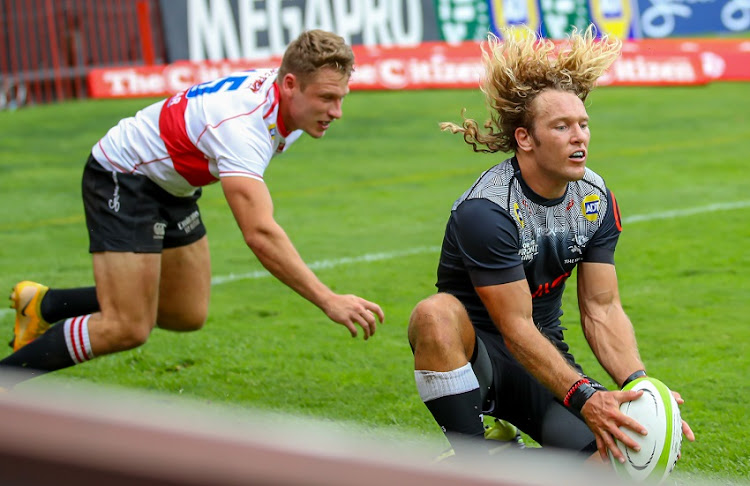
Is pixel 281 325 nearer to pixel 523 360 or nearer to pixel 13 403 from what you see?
pixel 523 360

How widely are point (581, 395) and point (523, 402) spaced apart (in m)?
0.40

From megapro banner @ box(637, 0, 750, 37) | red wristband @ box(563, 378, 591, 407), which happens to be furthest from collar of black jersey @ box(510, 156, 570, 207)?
megapro banner @ box(637, 0, 750, 37)

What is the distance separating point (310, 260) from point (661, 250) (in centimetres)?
262

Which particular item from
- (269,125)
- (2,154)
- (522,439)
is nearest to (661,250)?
(522,439)

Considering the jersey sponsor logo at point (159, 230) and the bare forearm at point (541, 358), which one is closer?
the bare forearm at point (541, 358)

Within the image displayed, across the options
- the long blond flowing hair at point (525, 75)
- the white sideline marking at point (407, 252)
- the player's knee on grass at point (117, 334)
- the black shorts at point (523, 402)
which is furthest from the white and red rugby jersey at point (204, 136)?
the white sideline marking at point (407, 252)

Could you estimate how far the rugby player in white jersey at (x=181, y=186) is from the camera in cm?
467

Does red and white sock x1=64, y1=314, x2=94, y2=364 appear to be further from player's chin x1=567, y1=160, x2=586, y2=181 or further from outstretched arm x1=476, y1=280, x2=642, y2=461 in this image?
player's chin x1=567, y1=160, x2=586, y2=181

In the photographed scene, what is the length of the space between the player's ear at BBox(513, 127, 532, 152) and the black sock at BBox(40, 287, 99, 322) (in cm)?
256

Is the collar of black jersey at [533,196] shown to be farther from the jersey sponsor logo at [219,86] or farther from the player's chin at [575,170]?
the jersey sponsor logo at [219,86]

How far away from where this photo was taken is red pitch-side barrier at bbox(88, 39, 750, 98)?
17.3 metres

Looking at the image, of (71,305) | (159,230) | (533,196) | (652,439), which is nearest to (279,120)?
(159,230)

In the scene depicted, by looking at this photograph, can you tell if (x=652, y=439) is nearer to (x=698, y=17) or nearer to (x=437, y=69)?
(x=437, y=69)

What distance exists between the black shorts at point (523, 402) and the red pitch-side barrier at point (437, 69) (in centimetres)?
1376
